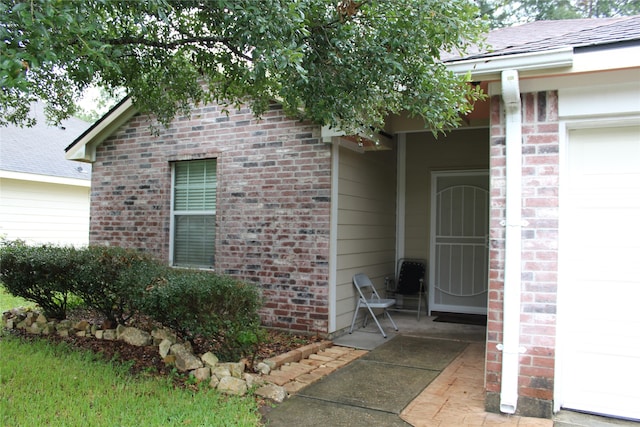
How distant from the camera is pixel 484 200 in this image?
24.1 ft

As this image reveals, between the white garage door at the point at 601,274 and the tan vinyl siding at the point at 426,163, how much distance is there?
3625 millimetres

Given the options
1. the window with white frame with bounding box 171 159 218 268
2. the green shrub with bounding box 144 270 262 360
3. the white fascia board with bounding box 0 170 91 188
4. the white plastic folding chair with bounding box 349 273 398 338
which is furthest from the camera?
the white fascia board with bounding box 0 170 91 188

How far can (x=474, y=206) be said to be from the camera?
7430mm

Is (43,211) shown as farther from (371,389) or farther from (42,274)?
(371,389)

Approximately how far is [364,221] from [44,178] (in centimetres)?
938

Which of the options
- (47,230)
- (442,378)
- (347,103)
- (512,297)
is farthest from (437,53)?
(47,230)

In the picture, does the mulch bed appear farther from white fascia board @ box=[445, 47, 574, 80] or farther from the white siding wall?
the white siding wall

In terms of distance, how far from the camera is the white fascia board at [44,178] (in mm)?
11508

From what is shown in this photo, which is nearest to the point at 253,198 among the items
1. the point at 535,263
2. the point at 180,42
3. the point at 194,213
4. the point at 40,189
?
the point at 194,213

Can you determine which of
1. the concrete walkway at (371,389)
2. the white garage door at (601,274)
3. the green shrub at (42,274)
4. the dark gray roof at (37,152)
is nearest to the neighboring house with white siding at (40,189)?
the dark gray roof at (37,152)

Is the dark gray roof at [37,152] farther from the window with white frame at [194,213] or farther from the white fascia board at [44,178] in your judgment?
the window with white frame at [194,213]

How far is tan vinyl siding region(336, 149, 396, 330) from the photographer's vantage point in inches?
246

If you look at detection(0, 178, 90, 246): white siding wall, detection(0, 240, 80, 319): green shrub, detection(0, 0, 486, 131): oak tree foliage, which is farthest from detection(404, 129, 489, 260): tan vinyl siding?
detection(0, 178, 90, 246): white siding wall

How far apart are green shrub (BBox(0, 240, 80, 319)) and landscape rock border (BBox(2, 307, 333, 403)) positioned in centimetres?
24
